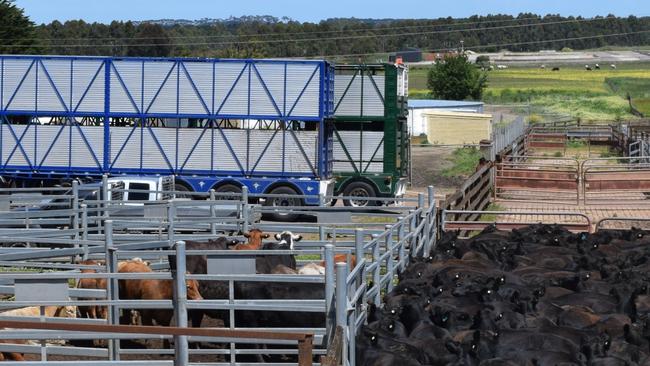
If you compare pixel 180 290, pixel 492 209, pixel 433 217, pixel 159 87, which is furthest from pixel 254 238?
pixel 159 87

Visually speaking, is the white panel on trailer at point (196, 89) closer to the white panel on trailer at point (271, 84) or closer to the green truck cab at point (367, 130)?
the white panel on trailer at point (271, 84)

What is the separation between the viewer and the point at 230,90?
29.5 m

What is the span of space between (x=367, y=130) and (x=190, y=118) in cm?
482

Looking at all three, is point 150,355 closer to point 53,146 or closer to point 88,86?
point 88,86

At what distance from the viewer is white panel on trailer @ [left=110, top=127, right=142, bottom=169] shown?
29797 millimetres

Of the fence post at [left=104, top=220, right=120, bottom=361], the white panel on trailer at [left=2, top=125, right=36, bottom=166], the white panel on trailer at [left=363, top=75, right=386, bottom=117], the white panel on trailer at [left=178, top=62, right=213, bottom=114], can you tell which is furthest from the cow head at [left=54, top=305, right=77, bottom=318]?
the white panel on trailer at [left=363, top=75, right=386, bottom=117]

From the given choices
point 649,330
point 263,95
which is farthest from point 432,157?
point 649,330

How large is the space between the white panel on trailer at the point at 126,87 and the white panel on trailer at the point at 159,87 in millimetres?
181

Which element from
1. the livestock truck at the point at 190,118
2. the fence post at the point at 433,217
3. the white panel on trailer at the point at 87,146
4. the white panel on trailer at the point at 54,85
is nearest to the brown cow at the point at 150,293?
the fence post at the point at 433,217

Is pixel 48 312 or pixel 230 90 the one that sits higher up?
pixel 230 90

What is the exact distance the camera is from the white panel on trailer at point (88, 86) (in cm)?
2967

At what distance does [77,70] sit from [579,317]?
21.1m

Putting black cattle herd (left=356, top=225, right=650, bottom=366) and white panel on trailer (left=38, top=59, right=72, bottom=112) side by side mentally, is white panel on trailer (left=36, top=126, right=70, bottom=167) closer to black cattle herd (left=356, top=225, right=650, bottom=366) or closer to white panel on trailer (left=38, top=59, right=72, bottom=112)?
white panel on trailer (left=38, top=59, right=72, bottom=112)

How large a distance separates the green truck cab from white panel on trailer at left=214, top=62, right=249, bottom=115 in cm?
273
